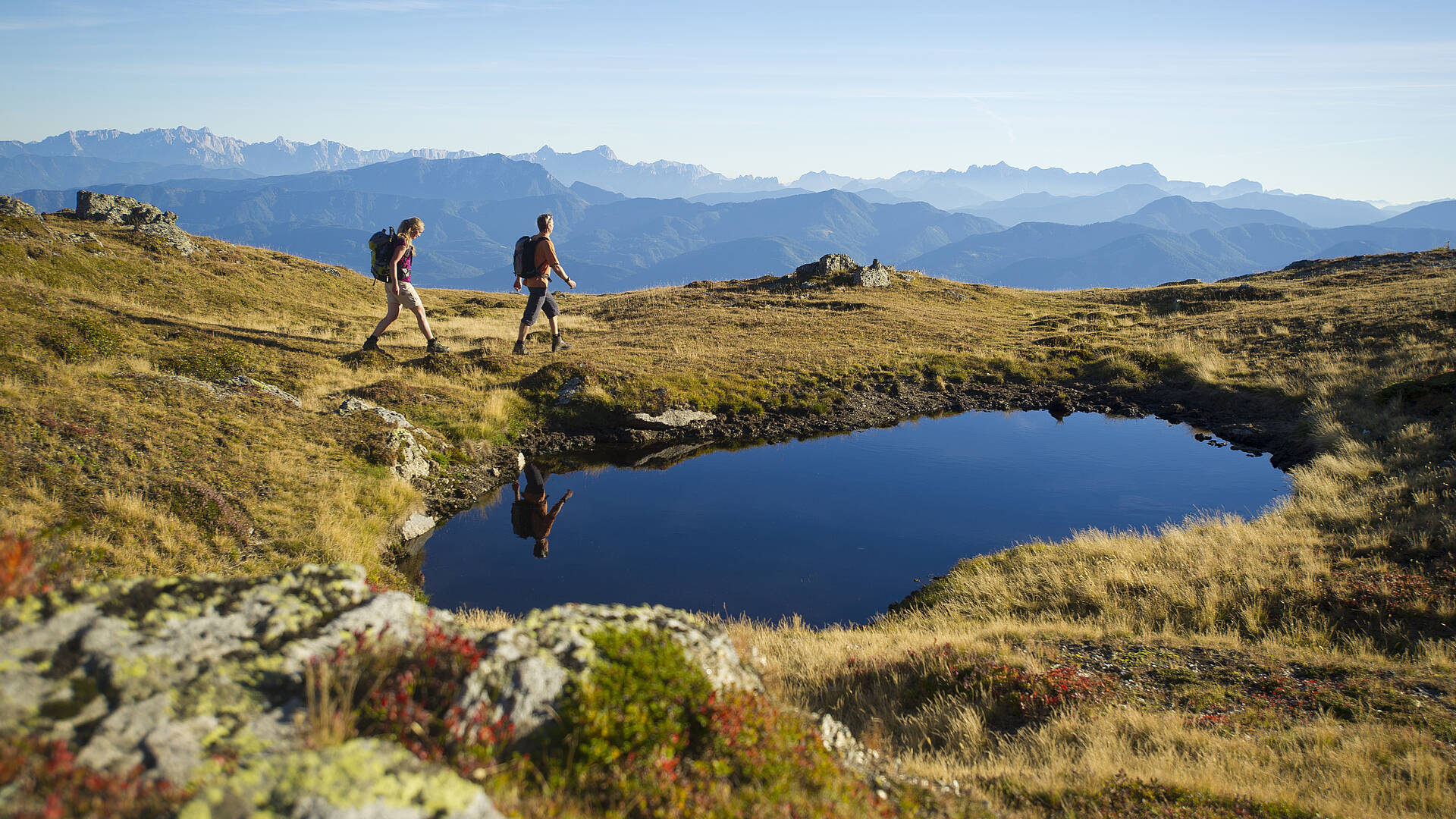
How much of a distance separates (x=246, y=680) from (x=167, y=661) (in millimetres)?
440

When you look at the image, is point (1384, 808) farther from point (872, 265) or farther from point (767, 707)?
point (872, 265)

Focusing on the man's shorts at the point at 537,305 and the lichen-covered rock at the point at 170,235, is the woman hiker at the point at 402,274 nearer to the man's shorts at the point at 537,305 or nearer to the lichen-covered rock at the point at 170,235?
the man's shorts at the point at 537,305

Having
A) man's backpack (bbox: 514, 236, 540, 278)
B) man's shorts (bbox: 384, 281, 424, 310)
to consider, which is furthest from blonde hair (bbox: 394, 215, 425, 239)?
man's backpack (bbox: 514, 236, 540, 278)

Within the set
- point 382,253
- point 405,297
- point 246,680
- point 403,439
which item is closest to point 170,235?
point 382,253

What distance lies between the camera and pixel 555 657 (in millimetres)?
5121

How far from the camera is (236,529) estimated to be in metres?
11.0

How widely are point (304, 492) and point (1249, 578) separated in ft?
55.4

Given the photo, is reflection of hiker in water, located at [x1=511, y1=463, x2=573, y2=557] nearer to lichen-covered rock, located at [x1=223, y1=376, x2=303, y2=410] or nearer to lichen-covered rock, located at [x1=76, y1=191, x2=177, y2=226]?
lichen-covered rock, located at [x1=223, y1=376, x2=303, y2=410]

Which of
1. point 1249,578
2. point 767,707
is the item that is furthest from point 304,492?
point 1249,578

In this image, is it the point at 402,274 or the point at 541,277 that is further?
the point at 541,277

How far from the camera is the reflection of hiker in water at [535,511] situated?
48.2 ft

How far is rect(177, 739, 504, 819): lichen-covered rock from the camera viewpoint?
3197 mm

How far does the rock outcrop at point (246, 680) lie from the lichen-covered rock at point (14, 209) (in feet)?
106

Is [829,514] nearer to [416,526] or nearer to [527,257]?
[416,526]
